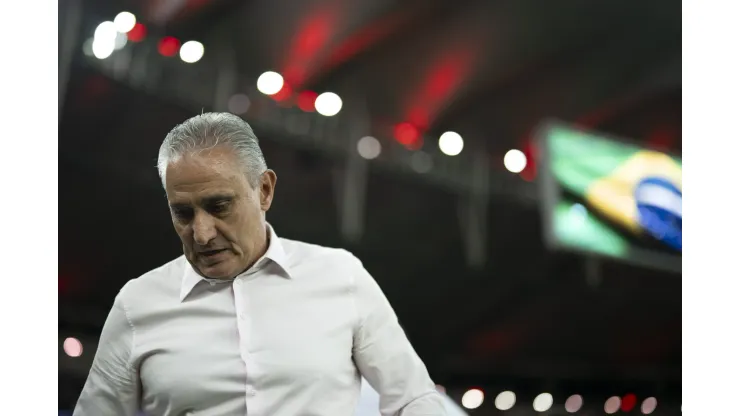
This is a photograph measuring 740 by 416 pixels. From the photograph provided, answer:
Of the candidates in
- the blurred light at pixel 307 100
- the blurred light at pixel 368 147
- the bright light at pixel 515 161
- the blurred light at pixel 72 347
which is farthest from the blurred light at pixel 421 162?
the blurred light at pixel 72 347

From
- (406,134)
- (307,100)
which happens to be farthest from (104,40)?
(406,134)

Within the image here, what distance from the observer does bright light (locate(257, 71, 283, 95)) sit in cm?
256

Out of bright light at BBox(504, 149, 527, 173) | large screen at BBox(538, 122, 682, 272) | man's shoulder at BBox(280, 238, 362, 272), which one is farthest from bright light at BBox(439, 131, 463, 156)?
man's shoulder at BBox(280, 238, 362, 272)

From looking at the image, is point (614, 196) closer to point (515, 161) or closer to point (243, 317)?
point (515, 161)

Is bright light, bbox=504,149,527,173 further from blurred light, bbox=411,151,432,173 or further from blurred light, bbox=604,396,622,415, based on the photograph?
blurred light, bbox=604,396,622,415

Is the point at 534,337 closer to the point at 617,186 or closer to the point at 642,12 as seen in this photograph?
the point at 617,186

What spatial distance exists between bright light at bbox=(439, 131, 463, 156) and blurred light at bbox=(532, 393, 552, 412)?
826 mm

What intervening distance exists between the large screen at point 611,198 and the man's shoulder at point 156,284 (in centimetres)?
151

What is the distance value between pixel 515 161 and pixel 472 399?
0.80 m

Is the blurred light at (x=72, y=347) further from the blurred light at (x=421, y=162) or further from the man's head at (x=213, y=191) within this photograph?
the blurred light at (x=421, y=162)

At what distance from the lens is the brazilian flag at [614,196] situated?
2994 mm

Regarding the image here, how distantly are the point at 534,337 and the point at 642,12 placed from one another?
3.85 ft
